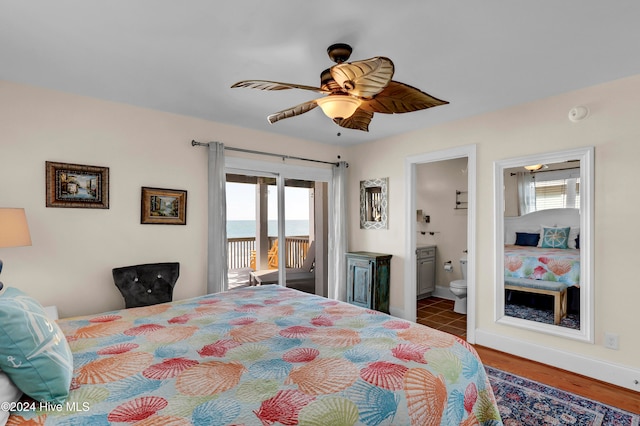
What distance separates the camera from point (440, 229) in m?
5.79

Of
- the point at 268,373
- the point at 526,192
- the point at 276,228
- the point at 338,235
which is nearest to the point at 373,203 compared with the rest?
the point at 338,235

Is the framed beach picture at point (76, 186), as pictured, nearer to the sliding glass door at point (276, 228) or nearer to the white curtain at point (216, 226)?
the white curtain at point (216, 226)

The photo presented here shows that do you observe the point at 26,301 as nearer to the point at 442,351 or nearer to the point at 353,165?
the point at 442,351

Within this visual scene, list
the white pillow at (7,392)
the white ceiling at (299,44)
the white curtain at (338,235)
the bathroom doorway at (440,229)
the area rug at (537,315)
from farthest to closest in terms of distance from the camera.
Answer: the white curtain at (338,235) < the bathroom doorway at (440,229) < the area rug at (537,315) < the white ceiling at (299,44) < the white pillow at (7,392)

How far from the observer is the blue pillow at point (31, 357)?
1183mm

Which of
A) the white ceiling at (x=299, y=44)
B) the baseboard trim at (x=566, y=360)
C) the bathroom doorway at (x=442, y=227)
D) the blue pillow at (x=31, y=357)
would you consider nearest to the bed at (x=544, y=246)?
the baseboard trim at (x=566, y=360)

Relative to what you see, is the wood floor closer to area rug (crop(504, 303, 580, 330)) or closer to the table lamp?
area rug (crop(504, 303, 580, 330))

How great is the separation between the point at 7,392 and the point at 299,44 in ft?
7.26

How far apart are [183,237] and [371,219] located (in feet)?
8.64

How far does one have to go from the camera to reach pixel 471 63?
96.6 inches

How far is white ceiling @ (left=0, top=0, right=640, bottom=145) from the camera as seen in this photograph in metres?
1.81

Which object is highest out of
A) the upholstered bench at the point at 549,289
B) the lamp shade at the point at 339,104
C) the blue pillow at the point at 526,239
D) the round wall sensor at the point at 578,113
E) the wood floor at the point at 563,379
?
the round wall sensor at the point at 578,113

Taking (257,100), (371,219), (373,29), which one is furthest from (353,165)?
(373,29)

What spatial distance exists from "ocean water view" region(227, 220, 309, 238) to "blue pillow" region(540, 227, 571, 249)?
9.63ft
